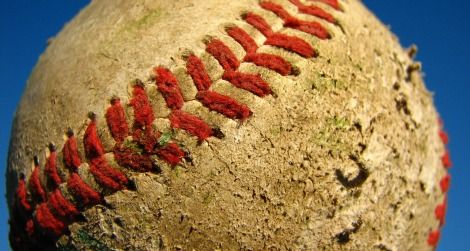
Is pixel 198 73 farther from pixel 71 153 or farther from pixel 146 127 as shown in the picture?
pixel 71 153

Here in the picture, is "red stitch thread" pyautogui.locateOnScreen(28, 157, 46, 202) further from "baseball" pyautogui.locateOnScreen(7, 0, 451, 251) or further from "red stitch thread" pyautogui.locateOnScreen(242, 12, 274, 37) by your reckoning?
"red stitch thread" pyautogui.locateOnScreen(242, 12, 274, 37)

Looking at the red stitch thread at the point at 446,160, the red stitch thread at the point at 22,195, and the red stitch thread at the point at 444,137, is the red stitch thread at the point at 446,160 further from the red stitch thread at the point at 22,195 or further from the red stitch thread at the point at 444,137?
the red stitch thread at the point at 22,195

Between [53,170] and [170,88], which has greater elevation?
[170,88]

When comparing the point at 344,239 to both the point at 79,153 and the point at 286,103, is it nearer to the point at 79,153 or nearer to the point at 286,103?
the point at 286,103

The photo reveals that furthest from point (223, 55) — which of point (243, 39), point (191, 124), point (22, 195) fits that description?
point (22, 195)

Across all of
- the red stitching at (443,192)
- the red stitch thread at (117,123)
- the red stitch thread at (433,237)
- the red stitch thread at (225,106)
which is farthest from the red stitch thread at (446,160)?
the red stitch thread at (117,123)

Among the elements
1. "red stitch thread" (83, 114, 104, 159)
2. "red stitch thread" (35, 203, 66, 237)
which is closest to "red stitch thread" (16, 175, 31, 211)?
"red stitch thread" (35, 203, 66, 237)

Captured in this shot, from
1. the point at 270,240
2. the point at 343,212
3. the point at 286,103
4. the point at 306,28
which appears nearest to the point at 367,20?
the point at 306,28
